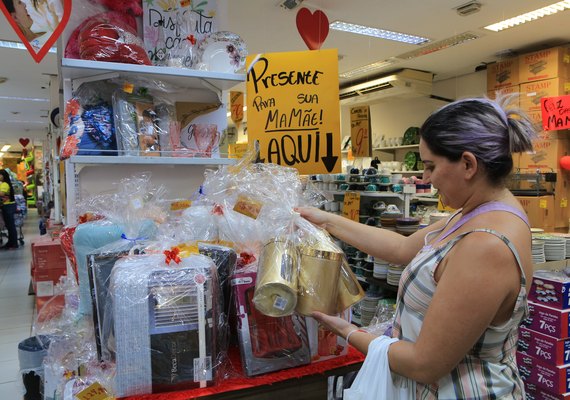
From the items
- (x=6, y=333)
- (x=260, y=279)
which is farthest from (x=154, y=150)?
(x=6, y=333)

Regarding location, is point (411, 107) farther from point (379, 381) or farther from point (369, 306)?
point (379, 381)

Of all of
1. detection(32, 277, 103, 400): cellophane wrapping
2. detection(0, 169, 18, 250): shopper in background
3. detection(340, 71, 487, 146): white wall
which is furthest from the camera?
detection(0, 169, 18, 250): shopper in background

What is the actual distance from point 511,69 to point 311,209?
5.95m

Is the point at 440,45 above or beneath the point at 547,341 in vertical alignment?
above

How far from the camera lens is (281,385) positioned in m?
1.14

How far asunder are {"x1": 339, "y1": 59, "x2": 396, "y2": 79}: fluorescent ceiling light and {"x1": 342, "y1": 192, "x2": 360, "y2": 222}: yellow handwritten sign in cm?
366

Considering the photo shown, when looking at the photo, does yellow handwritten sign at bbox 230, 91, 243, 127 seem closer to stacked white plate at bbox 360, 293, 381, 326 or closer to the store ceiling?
the store ceiling

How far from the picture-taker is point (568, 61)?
5578mm

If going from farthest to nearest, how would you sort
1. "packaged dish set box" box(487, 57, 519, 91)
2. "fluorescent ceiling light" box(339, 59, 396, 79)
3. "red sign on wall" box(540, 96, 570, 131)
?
"fluorescent ceiling light" box(339, 59, 396, 79) < "packaged dish set box" box(487, 57, 519, 91) < "red sign on wall" box(540, 96, 570, 131)

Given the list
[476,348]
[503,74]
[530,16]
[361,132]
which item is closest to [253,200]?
[476,348]

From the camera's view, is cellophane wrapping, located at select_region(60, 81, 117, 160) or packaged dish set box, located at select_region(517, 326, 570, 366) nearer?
cellophane wrapping, located at select_region(60, 81, 117, 160)

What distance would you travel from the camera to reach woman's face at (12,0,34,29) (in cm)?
131

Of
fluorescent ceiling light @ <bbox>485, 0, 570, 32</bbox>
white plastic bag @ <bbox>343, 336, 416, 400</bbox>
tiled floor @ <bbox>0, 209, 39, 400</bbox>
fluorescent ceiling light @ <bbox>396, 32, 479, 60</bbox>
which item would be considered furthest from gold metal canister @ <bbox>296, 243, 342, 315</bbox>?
fluorescent ceiling light @ <bbox>396, 32, 479, 60</bbox>

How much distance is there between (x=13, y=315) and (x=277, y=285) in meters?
4.86
